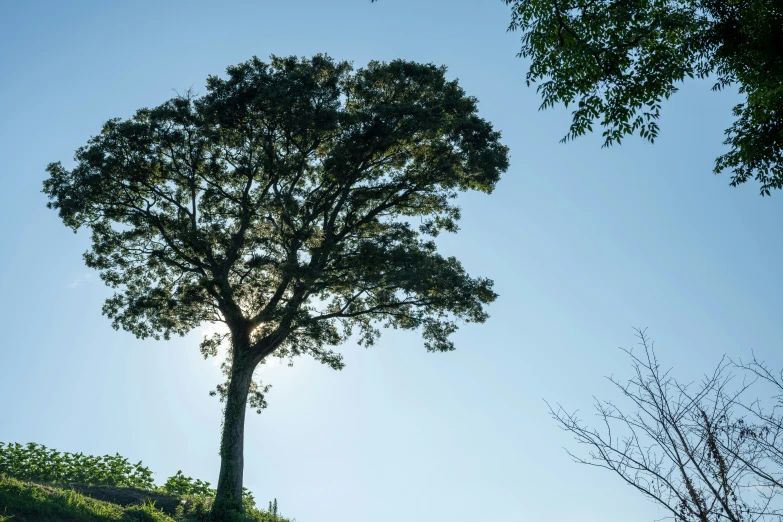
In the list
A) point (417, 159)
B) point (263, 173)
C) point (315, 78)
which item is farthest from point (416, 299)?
point (315, 78)

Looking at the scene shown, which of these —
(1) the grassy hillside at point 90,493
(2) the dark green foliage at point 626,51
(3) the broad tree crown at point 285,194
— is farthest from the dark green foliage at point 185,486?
(2) the dark green foliage at point 626,51

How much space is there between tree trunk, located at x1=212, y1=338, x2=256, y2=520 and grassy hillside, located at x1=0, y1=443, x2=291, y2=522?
403 millimetres

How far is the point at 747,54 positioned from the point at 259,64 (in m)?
11.0

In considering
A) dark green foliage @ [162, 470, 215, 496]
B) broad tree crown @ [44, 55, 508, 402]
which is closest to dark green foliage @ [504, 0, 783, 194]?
broad tree crown @ [44, 55, 508, 402]

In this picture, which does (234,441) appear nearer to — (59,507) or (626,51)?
(59,507)

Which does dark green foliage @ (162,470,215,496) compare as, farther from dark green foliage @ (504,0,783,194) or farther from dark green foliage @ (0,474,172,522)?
dark green foliage @ (504,0,783,194)

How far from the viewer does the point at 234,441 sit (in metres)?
13.9

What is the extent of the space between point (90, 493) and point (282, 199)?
790cm

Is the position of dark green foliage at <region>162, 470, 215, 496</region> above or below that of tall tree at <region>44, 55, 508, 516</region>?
below

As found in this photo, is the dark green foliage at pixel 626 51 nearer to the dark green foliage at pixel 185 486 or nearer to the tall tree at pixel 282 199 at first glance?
the tall tree at pixel 282 199

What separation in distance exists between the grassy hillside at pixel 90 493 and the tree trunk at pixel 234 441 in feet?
1.32

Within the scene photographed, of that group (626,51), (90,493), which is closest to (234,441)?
(90,493)

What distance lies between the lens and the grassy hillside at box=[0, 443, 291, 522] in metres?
9.66

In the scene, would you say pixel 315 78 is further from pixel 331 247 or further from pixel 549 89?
pixel 549 89
